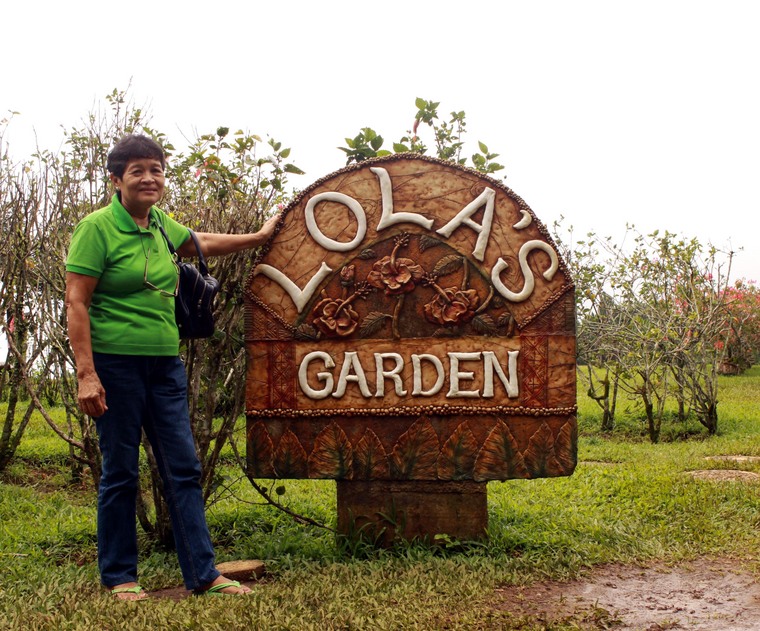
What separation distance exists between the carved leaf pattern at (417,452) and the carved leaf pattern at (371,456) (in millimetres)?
53

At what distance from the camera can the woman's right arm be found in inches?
120

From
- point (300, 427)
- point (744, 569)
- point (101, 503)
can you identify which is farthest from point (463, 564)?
point (101, 503)

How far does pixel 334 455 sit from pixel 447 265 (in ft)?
3.45

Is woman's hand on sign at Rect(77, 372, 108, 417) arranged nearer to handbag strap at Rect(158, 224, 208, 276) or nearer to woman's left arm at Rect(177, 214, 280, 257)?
handbag strap at Rect(158, 224, 208, 276)

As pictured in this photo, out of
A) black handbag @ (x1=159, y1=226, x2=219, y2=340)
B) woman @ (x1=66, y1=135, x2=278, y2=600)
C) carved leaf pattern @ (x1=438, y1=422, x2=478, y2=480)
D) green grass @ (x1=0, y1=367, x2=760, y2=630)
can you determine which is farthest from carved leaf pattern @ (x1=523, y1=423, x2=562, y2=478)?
black handbag @ (x1=159, y1=226, x2=219, y2=340)

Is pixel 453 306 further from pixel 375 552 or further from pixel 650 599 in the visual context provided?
pixel 650 599

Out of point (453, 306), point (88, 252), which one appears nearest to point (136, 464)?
point (88, 252)

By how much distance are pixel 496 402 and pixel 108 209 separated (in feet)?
6.31

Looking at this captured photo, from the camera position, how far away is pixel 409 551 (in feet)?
12.5

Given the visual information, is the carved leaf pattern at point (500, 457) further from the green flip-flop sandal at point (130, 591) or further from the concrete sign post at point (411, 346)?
the green flip-flop sandal at point (130, 591)

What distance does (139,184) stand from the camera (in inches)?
128

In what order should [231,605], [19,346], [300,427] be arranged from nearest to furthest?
1. [231,605]
2. [300,427]
3. [19,346]

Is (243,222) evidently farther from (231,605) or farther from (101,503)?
(231,605)

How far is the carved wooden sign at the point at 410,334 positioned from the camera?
3.83 meters
